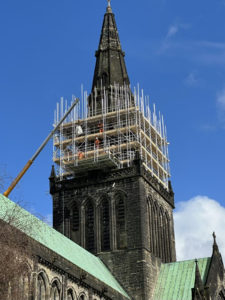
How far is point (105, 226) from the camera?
48062 millimetres

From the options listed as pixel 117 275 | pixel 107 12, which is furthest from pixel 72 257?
pixel 107 12

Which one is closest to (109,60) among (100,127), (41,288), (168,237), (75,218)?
(100,127)

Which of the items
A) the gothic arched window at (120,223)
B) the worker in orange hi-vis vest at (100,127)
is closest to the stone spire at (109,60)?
the worker in orange hi-vis vest at (100,127)

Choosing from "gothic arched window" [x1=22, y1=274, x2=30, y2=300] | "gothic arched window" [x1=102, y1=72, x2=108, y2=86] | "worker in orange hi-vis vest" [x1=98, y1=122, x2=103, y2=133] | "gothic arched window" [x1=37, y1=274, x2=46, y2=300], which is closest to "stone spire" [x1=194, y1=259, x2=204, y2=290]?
"gothic arched window" [x1=37, y1=274, x2=46, y2=300]

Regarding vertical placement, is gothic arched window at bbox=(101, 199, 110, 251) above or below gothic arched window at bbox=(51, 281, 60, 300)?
A: above

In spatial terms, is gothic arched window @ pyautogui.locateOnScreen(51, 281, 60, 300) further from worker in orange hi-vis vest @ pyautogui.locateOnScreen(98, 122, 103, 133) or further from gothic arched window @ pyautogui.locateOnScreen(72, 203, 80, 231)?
worker in orange hi-vis vest @ pyautogui.locateOnScreen(98, 122, 103, 133)

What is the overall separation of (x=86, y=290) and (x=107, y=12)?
3155cm

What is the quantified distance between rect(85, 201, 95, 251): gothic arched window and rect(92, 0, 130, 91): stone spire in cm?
1194

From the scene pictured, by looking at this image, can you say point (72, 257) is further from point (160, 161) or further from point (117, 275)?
point (160, 161)

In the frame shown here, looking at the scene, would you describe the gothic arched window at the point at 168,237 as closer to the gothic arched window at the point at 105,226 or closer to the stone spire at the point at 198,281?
the gothic arched window at the point at 105,226

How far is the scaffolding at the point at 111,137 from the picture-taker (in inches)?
1977

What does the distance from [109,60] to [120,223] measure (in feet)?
54.5

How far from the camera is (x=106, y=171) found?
49344mm

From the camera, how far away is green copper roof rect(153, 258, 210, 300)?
45.8 metres
